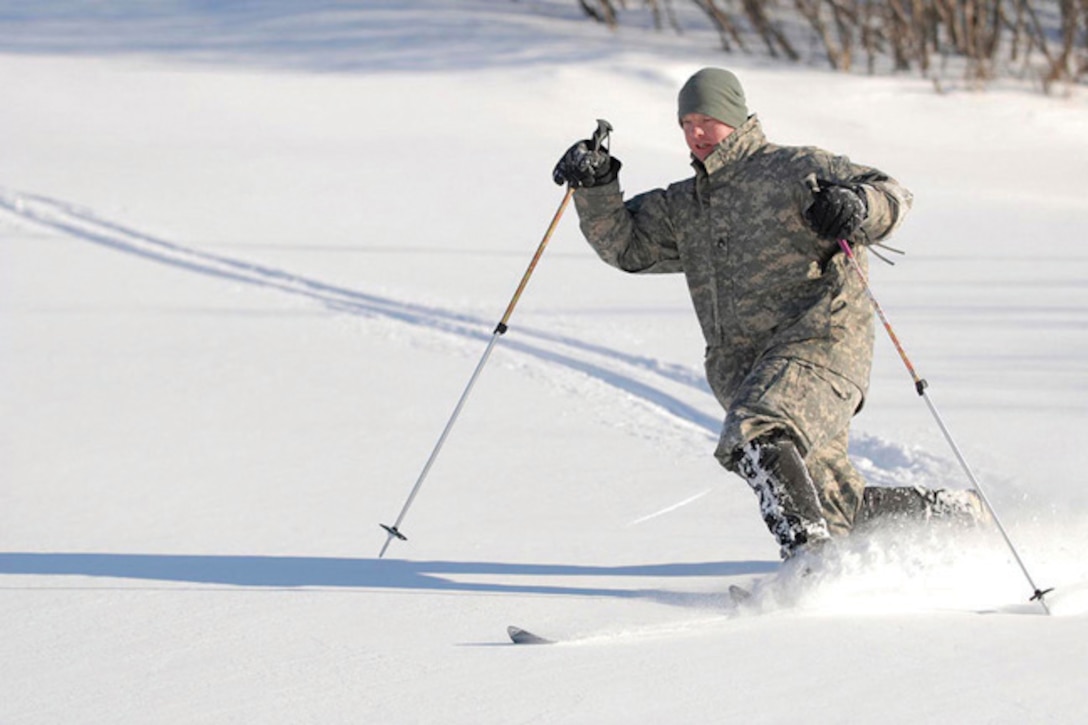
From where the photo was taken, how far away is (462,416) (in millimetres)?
6652

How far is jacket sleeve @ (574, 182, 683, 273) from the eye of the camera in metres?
4.47

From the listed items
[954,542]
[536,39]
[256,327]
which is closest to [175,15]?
[536,39]

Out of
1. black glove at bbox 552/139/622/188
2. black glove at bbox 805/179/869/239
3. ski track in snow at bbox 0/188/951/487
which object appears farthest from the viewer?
ski track in snow at bbox 0/188/951/487

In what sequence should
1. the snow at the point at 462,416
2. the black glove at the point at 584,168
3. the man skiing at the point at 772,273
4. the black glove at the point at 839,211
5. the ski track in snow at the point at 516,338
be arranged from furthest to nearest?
the ski track in snow at the point at 516,338 → the black glove at the point at 584,168 → the man skiing at the point at 772,273 → the black glove at the point at 839,211 → the snow at the point at 462,416

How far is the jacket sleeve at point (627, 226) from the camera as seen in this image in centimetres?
447

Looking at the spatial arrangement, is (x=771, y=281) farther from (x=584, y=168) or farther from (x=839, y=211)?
(x=584, y=168)

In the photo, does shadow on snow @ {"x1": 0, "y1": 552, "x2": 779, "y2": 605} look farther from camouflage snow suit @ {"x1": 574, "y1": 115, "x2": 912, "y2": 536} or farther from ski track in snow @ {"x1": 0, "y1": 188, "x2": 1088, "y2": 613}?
camouflage snow suit @ {"x1": 574, "y1": 115, "x2": 912, "y2": 536}

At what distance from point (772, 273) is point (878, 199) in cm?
34

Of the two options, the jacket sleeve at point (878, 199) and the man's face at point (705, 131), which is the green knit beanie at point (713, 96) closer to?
the man's face at point (705, 131)

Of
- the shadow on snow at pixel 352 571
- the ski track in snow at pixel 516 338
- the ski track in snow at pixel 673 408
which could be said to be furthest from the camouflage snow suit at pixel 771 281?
the ski track in snow at pixel 516 338

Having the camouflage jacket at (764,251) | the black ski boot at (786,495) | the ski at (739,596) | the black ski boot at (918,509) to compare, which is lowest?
the black ski boot at (918,509)

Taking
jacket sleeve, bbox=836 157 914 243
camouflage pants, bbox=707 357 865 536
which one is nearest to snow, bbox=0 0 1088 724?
camouflage pants, bbox=707 357 865 536

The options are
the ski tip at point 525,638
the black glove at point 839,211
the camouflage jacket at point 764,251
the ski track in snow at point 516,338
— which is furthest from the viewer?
the ski track in snow at point 516,338

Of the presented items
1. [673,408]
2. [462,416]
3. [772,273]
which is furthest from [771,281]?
[462,416]
